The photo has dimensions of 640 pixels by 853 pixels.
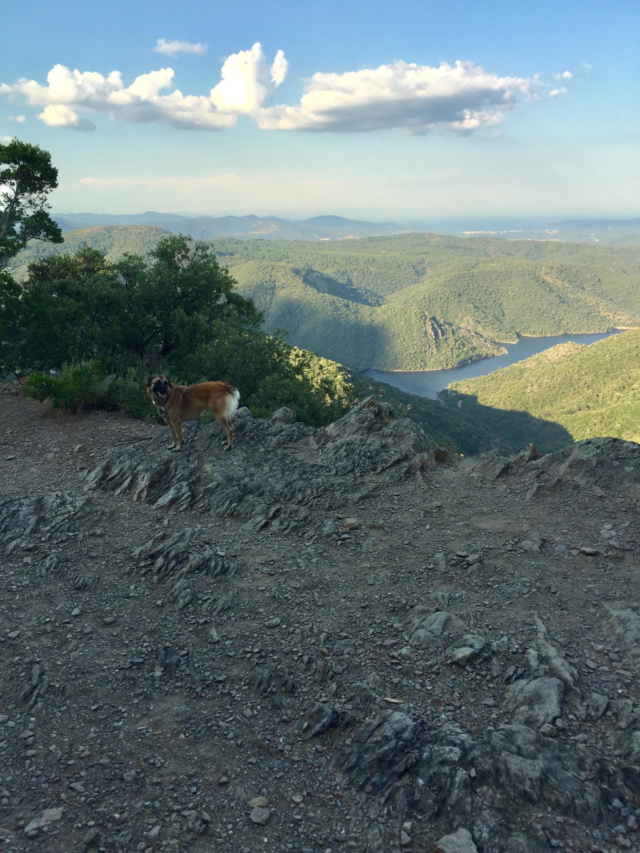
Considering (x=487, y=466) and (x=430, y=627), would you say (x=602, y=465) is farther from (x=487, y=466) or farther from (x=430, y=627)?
(x=430, y=627)

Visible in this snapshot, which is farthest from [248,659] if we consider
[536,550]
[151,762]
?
[536,550]

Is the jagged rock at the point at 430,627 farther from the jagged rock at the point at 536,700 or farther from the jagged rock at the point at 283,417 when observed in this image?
the jagged rock at the point at 283,417

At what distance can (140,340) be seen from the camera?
65.6 feet

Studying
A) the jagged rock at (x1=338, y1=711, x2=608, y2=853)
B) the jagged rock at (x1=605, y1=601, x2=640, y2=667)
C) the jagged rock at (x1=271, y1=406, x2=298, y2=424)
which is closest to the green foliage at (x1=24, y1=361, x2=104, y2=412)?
the jagged rock at (x1=271, y1=406, x2=298, y2=424)

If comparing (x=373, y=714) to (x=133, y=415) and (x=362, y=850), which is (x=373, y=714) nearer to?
(x=362, y=850)

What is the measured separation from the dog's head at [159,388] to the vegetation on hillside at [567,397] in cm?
7779

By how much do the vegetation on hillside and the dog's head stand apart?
7779 cm

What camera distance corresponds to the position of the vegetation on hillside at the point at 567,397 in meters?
83.5

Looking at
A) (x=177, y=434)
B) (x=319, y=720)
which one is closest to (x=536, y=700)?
(x=319, y=720)

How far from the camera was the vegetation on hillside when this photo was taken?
83500 millimetres

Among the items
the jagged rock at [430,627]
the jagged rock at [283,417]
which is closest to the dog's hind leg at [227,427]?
the jagged rock at [283,417]

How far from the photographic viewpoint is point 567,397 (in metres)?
111

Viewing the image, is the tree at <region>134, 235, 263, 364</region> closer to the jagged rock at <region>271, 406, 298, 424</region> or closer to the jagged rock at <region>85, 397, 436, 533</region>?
the jagged rock at <region>271, 406, 298, 424</region>

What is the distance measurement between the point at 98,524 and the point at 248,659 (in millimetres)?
4358
